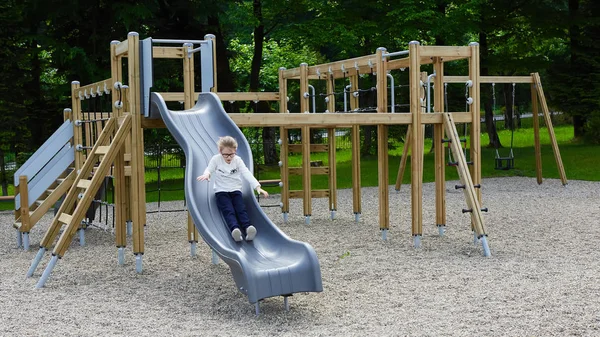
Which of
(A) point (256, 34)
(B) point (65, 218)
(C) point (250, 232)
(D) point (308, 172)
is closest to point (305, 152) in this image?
(D) point (308, 172)

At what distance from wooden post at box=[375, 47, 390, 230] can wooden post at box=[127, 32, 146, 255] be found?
11.0 ft

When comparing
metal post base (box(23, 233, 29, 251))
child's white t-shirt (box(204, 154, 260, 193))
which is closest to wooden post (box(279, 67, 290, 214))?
metal post base (box(23, 233, 29, 251))

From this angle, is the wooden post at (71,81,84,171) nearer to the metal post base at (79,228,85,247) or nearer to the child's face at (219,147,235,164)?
the metal post base at (79,228,85,247)

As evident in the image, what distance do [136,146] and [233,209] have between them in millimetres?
1826

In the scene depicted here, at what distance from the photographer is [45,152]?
1229 centimetres

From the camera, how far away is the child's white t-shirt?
8.43 m

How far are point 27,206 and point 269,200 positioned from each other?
7.02m

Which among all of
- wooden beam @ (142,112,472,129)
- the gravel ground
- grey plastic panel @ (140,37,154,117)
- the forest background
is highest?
the forest background

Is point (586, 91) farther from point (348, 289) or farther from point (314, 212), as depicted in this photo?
point (348, 289)

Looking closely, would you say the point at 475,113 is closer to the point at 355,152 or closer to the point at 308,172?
the point at 355,152

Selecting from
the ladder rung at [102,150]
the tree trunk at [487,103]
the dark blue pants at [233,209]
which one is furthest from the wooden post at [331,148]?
the tree trunk at [487,103]

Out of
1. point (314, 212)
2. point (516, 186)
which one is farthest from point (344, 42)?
point (314, 212)

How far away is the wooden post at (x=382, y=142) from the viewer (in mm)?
10992

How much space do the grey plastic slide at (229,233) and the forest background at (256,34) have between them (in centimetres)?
1039
